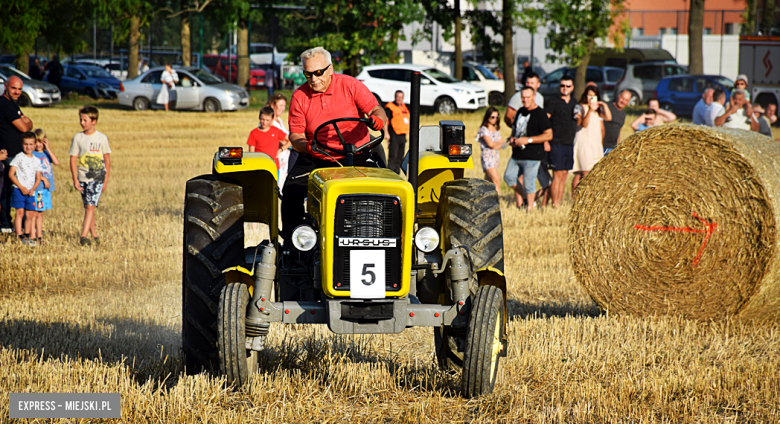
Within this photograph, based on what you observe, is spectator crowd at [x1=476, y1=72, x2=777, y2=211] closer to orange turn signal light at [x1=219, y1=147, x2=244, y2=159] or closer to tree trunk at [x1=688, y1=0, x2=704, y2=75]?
orange turn signal light at [x1=219, y1=147, x2=244, y2=159]

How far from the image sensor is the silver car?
28.8 meters

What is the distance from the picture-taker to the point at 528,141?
11.7m

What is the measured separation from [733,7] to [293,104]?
2168 inches

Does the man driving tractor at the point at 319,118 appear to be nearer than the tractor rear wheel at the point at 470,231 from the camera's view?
No

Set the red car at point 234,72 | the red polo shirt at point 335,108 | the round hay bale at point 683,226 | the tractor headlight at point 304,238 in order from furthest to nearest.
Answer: the red car at point 234,72
the round hay bale at point 683,226
the red polo shirt at point 335,108
the tractor headlight at point 304,238

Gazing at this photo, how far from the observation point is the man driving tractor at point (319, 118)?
5445 millimetres

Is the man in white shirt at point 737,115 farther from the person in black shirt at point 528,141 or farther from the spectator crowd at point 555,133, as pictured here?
the person in black shirt at point 528,141

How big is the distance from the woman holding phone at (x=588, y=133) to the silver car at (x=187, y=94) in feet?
60.0

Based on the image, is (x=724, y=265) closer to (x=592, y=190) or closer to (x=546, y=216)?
(x=592, y=190)

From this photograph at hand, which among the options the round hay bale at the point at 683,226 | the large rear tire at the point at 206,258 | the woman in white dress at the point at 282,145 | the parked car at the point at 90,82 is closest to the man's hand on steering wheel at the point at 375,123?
the large rear tire at the point at 206,258

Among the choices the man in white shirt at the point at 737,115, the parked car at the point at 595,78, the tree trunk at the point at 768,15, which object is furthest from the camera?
the parked car at the point at 595,78

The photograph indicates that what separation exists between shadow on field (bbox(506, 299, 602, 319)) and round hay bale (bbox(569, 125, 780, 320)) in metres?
0.29

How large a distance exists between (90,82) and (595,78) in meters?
19.6

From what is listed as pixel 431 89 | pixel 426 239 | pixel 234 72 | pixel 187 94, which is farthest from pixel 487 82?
pixel 426 239
